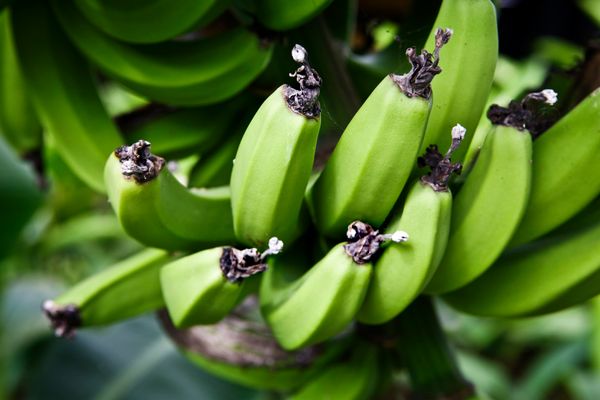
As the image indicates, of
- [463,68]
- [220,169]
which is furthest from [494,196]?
[220,169]

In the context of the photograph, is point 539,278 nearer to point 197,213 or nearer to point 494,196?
point 494,196

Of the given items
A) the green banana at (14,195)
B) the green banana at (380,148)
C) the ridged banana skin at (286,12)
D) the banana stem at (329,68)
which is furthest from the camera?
the green banana at (14,195)

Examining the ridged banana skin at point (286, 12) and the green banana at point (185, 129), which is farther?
the green banana at point (185, 129)

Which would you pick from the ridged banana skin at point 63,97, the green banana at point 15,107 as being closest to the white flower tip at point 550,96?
the ridged banana skin at point 63,97

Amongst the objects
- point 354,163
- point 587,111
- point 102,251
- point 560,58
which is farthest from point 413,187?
point 102,251

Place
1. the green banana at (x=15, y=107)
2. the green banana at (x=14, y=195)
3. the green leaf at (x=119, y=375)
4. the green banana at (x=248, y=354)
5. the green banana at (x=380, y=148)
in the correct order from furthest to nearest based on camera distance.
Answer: the green leaf at (x=119, y=375)
the green banana at (x=14, y=195)
the green banana at (x=15, y=107)
the green banana at (x=248, y=354)
the green banana at (x=380, y=148)

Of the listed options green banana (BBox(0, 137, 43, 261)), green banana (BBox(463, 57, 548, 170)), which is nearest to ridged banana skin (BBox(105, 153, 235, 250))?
green banana (BBox(463, 57, 548, 170))

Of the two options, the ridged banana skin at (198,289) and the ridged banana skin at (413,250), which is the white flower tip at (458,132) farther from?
the ridged banana skin at (198,289)
